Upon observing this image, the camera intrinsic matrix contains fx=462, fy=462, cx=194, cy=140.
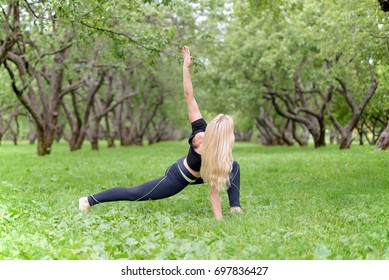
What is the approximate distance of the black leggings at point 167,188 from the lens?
7133mm

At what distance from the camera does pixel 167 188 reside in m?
7.20

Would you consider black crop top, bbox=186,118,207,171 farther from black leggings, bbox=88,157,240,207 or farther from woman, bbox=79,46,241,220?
black leggings, bbox=88,157,240,207

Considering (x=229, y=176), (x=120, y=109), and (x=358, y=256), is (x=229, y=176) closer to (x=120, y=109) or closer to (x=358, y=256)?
(x=358, y=256)

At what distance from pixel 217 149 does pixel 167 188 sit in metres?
1.18

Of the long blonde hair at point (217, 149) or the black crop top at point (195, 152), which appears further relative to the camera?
the black crop top at point (195, 152)

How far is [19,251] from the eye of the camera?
5090 millimetres

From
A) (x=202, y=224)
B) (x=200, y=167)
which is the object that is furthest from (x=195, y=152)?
(x=202, y=224)

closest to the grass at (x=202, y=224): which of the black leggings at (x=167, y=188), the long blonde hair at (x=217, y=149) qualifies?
the black leggings at (x=167, y=188)

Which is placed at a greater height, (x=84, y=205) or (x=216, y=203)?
(x=216, y=203)

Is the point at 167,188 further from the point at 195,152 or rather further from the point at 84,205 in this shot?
the point at 84,205

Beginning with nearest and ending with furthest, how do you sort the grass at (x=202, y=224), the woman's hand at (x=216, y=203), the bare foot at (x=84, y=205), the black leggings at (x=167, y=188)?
the grass at (x=202, y=224) → the woman's hand at (x=216, y=203) → the black leggings at (x=167, y=188) → the bare foot at (x=84, y=205)

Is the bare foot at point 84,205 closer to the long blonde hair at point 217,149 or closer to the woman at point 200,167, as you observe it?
the woman at point 200,167
